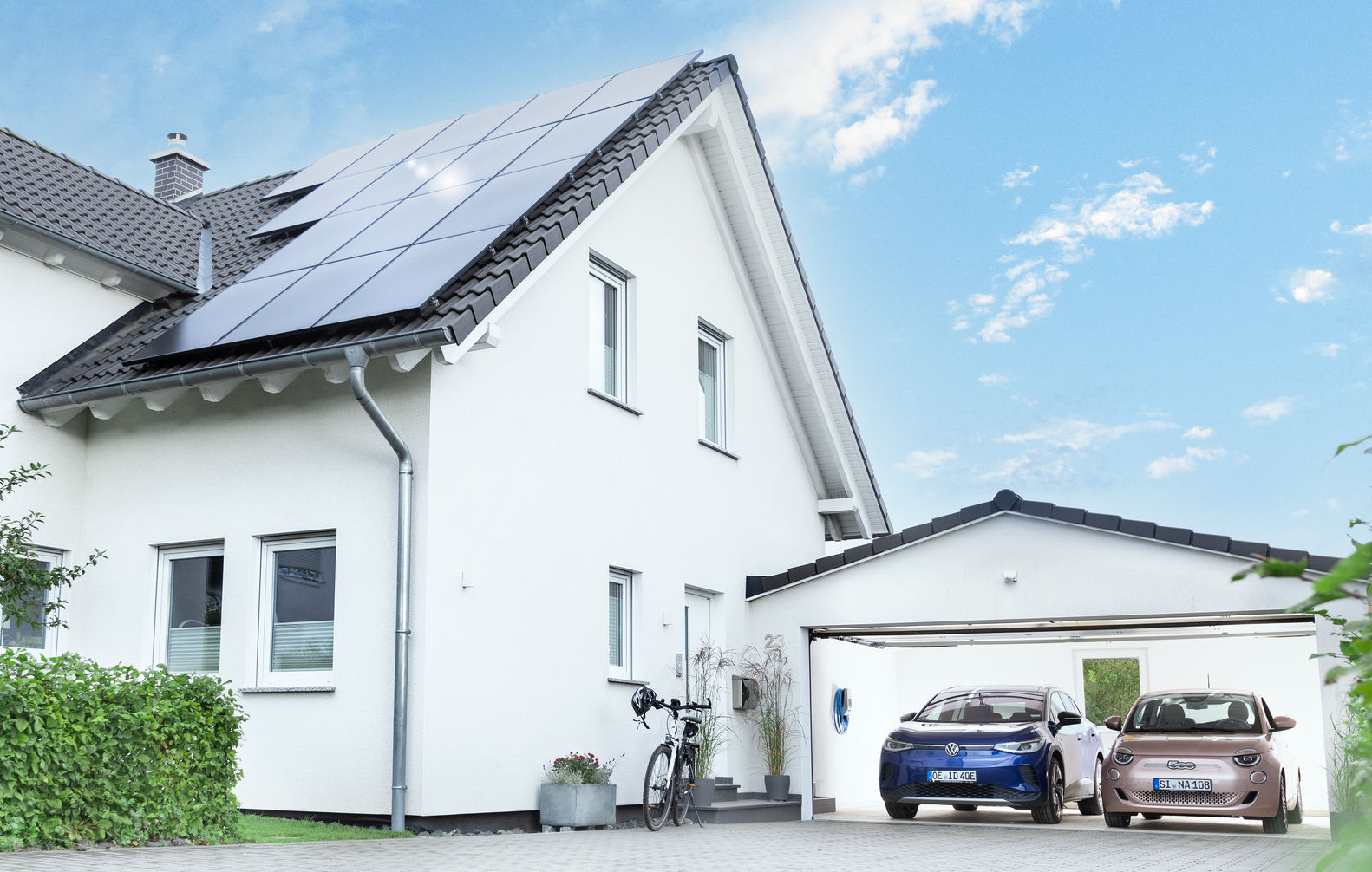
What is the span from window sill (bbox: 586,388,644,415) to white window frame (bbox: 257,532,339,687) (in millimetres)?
3028

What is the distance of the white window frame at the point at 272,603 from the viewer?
1105 centimetres

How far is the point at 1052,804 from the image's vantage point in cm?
1438

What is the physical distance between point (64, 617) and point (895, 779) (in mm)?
8724

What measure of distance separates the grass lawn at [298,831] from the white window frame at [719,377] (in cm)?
686

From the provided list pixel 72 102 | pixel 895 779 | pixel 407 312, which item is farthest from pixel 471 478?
pixel 72 102

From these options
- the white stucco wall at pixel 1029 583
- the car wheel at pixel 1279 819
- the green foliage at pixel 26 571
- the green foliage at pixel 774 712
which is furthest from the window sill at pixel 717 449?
the car wheel at pixel 1279 819

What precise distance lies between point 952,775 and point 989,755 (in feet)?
1.46

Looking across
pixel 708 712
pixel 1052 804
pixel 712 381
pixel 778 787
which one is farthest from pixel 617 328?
pixel 1052 804

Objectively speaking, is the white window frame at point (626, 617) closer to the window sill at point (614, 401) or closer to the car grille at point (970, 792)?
the window sill at point (614, 401)

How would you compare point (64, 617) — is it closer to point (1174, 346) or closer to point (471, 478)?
point (471, 478)

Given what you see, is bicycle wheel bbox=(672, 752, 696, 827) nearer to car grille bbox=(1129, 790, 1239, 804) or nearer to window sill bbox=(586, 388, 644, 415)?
window sill bbox=(586, 388, 644, 415)

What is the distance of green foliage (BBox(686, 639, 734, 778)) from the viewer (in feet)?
45.1

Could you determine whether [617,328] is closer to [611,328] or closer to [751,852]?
[611,328]

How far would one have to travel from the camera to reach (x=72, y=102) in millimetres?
79562
